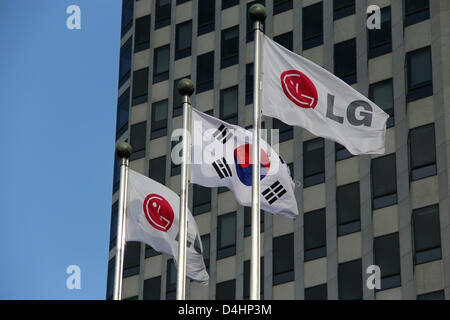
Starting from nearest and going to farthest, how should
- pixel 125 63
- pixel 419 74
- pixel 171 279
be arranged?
pixel 419 74
pixel 171 279
pixel 125 63

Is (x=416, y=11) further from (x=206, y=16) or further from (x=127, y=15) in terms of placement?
(x=127, y=15)

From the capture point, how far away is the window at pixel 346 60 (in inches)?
2379

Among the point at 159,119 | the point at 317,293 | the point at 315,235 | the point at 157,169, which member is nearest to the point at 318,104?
the point at 317,293

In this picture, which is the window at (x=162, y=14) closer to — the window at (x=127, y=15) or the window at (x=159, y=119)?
the window at (x=127, y=15)

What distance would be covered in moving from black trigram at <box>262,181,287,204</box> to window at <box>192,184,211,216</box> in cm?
3185

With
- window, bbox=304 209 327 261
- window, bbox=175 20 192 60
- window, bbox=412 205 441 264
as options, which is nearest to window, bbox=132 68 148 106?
window, bbox=175 20 192 60

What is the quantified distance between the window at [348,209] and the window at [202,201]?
323 inches

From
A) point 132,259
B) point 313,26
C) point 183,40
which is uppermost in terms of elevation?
point 183,40

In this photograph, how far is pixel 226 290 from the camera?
60.5 m

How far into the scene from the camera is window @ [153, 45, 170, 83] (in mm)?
70062

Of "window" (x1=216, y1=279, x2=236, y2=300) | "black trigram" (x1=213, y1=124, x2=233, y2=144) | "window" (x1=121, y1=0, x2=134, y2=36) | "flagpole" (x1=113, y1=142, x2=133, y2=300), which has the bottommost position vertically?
"flagpole" (x1=113, y1=142, x2=133, y2=300)

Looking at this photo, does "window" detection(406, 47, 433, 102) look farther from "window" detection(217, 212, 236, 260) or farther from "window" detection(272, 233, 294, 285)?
"window" detection(217, 212, 236, 260)

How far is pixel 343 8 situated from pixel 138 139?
14.3 meters
